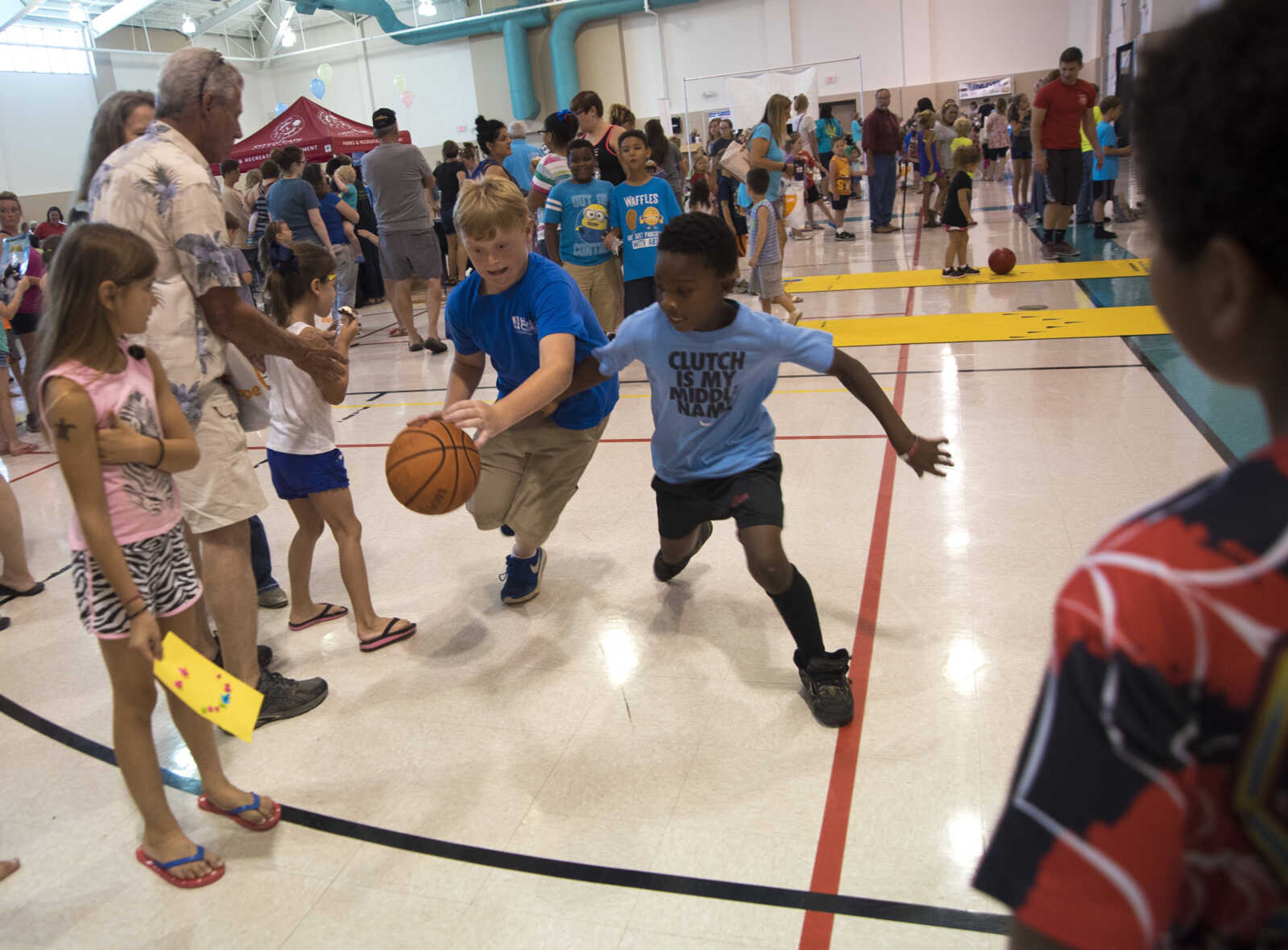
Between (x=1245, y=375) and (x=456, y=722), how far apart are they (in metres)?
2.65

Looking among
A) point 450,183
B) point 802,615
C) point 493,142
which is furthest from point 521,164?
point 802,615

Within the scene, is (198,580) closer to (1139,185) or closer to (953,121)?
(1139,185)

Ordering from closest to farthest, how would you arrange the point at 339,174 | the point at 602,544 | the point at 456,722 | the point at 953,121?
the point at 456,722 → the point at 602,544 → the point at 339,174 → the point at 953,121

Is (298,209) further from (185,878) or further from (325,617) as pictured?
(185,878)

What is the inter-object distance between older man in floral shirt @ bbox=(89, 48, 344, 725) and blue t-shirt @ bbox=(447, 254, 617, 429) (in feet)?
1.72

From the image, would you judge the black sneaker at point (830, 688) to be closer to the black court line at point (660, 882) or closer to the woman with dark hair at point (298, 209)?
the black court line at point (660, 882)

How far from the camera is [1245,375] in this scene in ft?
2.30

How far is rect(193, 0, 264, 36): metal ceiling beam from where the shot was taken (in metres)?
26.8

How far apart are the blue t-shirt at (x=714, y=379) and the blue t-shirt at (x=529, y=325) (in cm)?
20

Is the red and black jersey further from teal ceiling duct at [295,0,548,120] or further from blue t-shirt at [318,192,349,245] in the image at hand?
teal ceiling duct at [295,0,548,120]

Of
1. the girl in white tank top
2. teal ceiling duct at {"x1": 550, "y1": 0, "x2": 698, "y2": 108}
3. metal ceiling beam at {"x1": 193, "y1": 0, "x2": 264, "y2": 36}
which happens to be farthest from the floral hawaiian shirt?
metal ceiling beam at {"x1": 193, "y1": 0, "x2": 264, "y2": 36}

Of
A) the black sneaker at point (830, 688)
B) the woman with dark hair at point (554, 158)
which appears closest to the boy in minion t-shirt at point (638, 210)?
the woman with dark hair at point (554, 158)

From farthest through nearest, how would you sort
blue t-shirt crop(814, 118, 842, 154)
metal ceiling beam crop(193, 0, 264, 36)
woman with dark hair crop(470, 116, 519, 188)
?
metal ceiling beam crop(193, 0, 264, 36) < blue t-shirt crop(814, 118, 842, 154) < woman with dark hair crop(470, 116, 519, 188)

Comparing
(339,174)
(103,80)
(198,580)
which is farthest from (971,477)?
(103,80)
